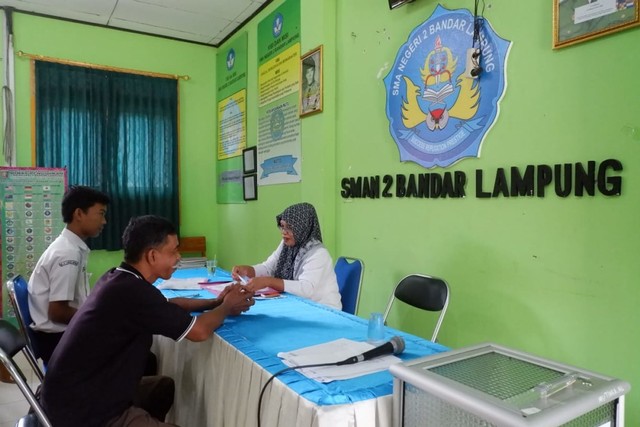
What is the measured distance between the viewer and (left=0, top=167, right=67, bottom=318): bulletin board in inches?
149

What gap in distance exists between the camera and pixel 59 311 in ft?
6.46

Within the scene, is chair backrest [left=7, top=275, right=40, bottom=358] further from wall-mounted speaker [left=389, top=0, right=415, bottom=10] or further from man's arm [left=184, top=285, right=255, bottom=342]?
wall-mounted speaker [left=389, top=0, right=415, bottom=10]

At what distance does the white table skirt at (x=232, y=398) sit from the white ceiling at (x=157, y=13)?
3199mm

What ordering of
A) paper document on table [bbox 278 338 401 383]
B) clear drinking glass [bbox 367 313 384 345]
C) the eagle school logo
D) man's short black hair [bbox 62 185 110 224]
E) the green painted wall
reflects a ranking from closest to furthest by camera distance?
paper document on table [bbox 278 338 401 383]
clear drinking glass [bbox 367 313 384 345]
the green painted wall
the eagle school logo
man's short black hair [bbox 62 185 110 224]

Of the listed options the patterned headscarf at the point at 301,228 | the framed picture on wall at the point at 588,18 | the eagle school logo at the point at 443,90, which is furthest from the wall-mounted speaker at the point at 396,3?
the patterned headscarf at the point at 301,228

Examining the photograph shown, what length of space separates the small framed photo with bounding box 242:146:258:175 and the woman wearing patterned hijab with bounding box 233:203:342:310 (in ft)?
5.56

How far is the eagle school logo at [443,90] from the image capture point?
207 centimetres

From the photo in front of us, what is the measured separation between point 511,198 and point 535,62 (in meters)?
0.60

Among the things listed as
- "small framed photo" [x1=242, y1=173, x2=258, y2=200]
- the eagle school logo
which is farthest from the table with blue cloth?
"small framed photo" [x1=242, y1=173, x2=258, y2=200]

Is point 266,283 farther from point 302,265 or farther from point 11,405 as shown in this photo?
point 11,405

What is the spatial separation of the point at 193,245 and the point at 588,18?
4.22m

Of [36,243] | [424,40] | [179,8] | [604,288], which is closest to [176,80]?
[179,8]

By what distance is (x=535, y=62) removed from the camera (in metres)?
1.87

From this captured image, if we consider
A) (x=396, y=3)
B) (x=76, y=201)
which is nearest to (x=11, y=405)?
(x=76, y=201)
